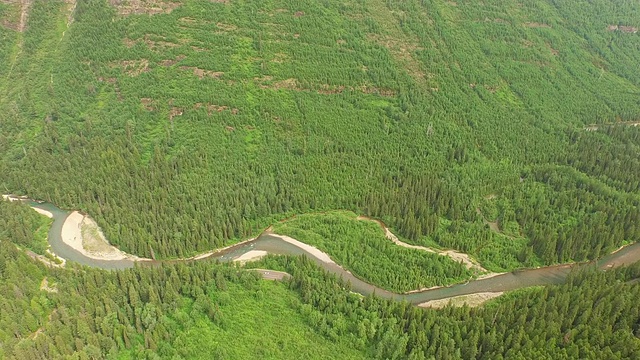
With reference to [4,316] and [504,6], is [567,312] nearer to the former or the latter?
[4,316]

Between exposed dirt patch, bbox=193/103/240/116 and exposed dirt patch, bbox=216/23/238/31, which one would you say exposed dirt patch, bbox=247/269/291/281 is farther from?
exposed dirt patch, bbox=216/23/238/31

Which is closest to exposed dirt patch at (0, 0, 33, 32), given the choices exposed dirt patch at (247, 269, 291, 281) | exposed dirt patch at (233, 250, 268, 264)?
exposed dirt patch at (233, 250, 268, 264)

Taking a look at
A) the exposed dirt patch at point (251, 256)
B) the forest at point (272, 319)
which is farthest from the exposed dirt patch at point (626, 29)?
the exposed dirt patch at point (251, 256)

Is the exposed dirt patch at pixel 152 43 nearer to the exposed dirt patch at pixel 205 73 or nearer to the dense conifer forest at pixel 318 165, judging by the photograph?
the dense conifer forest at pixel 318 165

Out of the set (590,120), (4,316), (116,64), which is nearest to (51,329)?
(4,316)

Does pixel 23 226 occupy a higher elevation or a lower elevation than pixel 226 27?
lower

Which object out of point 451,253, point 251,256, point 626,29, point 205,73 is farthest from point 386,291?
point 626,29

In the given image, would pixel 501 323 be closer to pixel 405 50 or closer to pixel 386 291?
pixel 386 291
